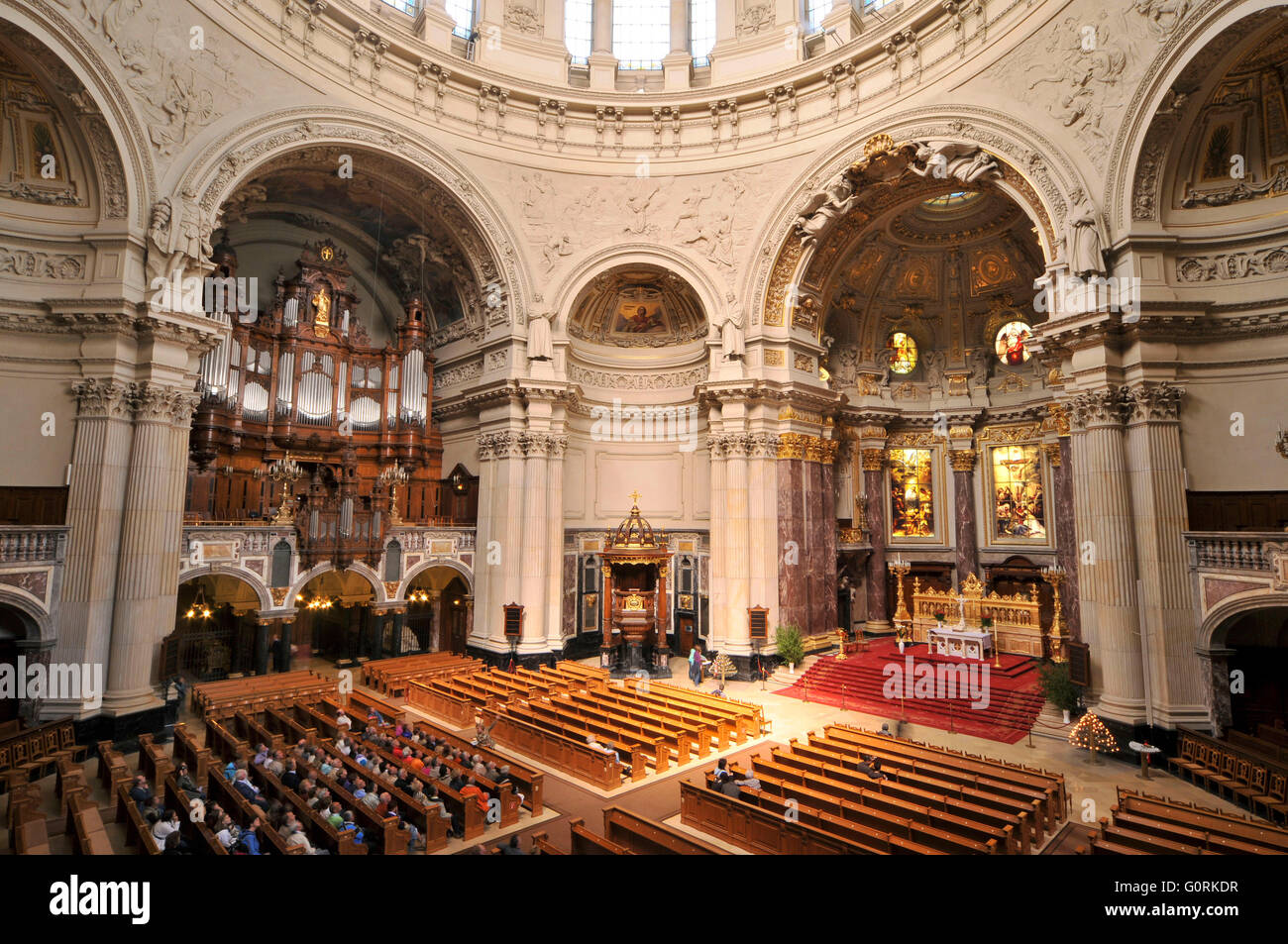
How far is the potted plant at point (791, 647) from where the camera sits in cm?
2066

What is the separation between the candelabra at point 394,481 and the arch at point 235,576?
13.7ft

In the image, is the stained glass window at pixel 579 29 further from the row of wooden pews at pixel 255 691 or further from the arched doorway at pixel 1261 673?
the arched doorway at pixel 1261 673

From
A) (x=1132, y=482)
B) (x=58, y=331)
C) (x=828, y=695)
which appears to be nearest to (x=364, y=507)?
(x=58, y=331)

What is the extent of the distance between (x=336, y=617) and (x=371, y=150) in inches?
633

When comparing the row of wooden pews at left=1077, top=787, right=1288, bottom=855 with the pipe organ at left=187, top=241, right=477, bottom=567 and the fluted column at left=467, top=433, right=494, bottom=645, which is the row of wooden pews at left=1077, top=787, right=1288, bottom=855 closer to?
the fluted column at left=467, top=433, right=494, bottom=645

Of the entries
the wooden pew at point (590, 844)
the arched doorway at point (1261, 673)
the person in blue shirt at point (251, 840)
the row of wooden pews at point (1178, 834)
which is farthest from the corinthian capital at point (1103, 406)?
the person in blue shirt at point (251, 840)

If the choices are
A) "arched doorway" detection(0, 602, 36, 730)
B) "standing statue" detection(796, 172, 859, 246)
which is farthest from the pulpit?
"arched doorway" detection(0, 602, 36, 730)

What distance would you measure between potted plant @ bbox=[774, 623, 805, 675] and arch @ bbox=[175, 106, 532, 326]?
13.6m

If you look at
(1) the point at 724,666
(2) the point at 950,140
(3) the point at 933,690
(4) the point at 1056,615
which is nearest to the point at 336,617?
(1) the point at 724,666

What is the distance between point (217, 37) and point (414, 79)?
223 inches

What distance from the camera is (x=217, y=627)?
69.3 feet

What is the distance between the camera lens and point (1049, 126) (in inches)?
644

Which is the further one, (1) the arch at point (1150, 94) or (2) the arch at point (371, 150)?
(2) the arch at point (371, 150)

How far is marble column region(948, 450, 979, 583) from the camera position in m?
24.9
